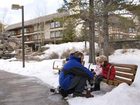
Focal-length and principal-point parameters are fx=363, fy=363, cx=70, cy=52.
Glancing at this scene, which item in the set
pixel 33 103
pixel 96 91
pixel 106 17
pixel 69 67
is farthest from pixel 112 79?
pixel 106 17

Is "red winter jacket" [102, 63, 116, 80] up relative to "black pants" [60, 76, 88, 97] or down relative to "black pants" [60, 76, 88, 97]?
up

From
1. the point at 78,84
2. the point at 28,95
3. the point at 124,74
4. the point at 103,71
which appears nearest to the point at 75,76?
the point at 78,84

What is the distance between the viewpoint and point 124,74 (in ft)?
36.1

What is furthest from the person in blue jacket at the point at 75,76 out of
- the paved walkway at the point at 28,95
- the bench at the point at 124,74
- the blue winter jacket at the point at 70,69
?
the bench at the point at 124,74

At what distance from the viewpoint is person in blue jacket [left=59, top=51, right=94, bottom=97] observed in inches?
408

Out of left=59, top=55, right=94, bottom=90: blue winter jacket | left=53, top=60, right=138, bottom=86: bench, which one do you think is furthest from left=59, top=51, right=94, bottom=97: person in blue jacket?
left=53, top=60, right=138, bottom=86: bench

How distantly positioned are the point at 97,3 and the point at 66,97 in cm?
1003

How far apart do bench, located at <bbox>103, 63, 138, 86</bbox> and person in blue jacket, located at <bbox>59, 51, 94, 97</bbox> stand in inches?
38.1

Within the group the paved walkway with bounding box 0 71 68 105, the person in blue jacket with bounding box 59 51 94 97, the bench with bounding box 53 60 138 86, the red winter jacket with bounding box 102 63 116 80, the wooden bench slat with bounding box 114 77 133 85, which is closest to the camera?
the paved walkway with bounding box 0 71 68 105

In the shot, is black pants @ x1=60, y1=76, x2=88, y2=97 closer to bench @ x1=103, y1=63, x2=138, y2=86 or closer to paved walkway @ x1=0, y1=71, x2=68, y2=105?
paved walkway @ x1=0, y1=71, x2=68, y2=105

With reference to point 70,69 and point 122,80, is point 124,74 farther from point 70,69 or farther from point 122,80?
point 70,69

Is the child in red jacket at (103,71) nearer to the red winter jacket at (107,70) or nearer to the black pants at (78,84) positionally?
the red winter jacket at (107,70)

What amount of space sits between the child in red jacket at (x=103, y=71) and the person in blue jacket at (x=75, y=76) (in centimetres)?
81

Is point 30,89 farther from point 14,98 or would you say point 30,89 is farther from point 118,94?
point 118,94
